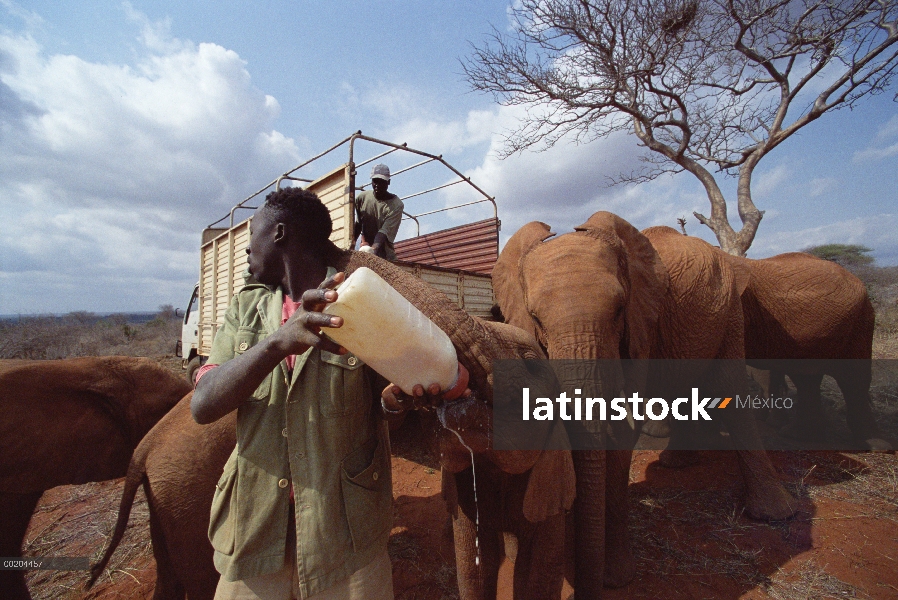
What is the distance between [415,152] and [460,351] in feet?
17.3

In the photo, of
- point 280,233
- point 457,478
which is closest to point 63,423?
point 280,233

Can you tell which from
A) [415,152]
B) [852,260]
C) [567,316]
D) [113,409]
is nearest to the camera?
[567,316]

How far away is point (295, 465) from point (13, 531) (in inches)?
110

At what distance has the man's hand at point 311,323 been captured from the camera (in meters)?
1.19

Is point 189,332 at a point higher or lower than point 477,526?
higher

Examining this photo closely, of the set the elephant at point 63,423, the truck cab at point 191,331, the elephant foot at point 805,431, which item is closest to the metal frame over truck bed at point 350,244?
the truck cab at point 191,331

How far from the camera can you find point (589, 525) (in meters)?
2.58

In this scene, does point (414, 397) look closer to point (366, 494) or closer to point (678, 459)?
point (366, 494)

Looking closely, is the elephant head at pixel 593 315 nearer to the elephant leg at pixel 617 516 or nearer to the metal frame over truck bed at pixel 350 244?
the elephant leg at pixel 617 516

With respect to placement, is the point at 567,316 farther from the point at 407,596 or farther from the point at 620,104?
the point at 620,104

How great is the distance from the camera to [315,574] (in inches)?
58.6

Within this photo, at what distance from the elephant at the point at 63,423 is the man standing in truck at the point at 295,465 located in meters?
1.90

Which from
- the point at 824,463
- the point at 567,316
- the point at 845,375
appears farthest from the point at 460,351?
the point at 845,375

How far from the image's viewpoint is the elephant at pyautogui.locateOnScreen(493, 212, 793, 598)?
2609mm
